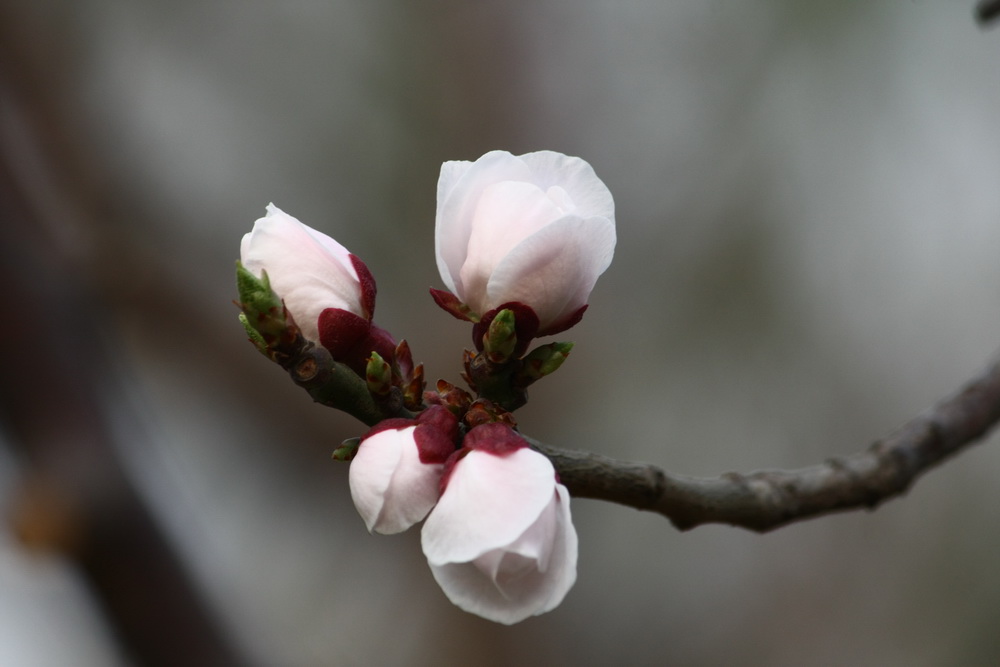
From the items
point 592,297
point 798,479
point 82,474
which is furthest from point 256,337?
point 592,297

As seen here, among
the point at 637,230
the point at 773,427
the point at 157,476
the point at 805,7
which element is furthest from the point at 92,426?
the point at 805,7

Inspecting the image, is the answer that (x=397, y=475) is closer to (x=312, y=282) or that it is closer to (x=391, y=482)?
(x=391, y=482)

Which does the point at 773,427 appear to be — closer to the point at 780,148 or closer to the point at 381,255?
the point at 780,148

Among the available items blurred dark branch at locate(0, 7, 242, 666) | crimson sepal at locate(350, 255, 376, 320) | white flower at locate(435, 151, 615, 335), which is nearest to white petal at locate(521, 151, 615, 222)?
white flower at locate(435, 151, 615, 335)

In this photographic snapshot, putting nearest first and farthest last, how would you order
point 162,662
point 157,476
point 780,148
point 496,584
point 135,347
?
point 496,584 < point 162,662 < point 157,476 < point 135,347 < point 780,148

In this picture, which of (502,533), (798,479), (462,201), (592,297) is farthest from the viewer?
(592,297)

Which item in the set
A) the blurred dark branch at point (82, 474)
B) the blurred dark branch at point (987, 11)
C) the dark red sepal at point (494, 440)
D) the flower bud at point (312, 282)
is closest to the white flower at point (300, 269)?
the flower bud at point (312, 282)

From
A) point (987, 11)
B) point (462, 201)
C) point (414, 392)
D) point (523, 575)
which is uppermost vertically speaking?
point (987, 11)
